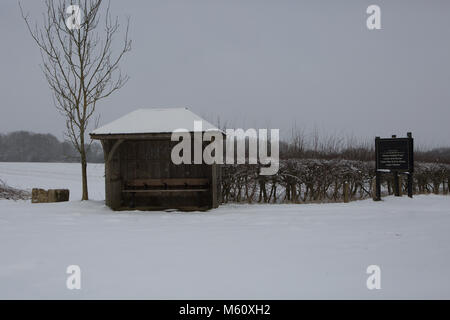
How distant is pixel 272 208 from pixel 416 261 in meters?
6.41

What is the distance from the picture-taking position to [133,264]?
539cm

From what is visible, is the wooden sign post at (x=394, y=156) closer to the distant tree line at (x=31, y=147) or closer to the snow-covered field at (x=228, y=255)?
the snow-covered field at (x=228, y=255)

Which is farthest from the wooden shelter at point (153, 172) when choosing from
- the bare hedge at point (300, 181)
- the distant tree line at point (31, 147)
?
the distant tree line at point (31, 147)

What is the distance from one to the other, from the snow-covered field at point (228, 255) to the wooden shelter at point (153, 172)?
1.90 metres

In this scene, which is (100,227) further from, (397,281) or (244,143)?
(244,143)

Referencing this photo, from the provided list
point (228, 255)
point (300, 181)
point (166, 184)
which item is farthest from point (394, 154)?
point (228, 255)

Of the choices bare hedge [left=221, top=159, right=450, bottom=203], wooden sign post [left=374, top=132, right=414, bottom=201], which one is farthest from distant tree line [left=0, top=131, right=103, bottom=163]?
wooden sign post [left=374, top=132, right=414, bottom=201]

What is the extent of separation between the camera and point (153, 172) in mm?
12391

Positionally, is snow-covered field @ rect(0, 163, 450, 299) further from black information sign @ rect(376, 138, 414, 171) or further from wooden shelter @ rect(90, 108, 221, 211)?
black information sign @ rect(376, 138, 414, 171)

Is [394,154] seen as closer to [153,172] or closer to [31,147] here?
[153,172]

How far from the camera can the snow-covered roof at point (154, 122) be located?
1118 cm

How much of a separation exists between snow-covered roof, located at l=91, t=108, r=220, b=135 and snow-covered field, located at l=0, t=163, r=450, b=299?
8.33 feet

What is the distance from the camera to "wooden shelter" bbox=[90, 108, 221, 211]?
38.3 feet
